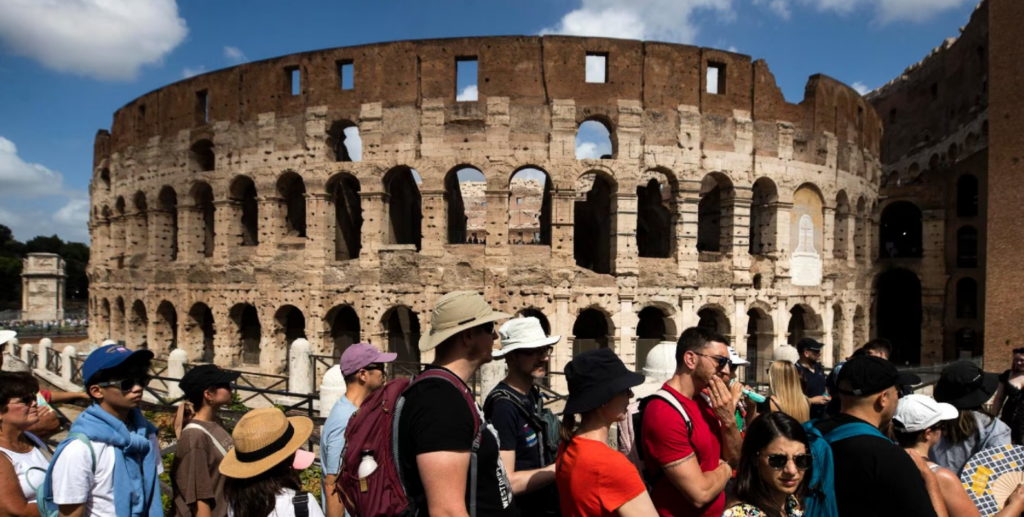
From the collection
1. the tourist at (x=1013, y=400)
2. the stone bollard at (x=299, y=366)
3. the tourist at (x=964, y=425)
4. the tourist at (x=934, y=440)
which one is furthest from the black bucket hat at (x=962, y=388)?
the stone bollard at (x=299, y=366)

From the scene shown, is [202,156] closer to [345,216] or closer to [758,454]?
[345,216]

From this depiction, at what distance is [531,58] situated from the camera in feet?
53.5

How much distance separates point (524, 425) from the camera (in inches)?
141

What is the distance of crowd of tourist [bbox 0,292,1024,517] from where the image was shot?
260cm

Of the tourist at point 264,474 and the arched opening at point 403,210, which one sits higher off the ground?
the arched opening at point 403,210

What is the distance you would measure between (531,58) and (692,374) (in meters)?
14.3

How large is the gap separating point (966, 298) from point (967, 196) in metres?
4.30

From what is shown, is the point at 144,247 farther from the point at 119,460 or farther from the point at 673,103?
the point at 119,460

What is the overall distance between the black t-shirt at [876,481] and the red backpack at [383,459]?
75.8 inches

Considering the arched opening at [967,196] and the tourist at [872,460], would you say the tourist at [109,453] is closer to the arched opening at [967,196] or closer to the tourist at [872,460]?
the tourist at [872,460]

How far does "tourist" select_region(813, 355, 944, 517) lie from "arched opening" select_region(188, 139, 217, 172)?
2073 centimetres

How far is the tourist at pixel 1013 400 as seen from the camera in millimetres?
4977

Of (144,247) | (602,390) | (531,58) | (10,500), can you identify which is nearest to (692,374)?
(602,390)

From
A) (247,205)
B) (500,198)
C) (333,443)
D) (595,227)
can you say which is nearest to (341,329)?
(247,205)
